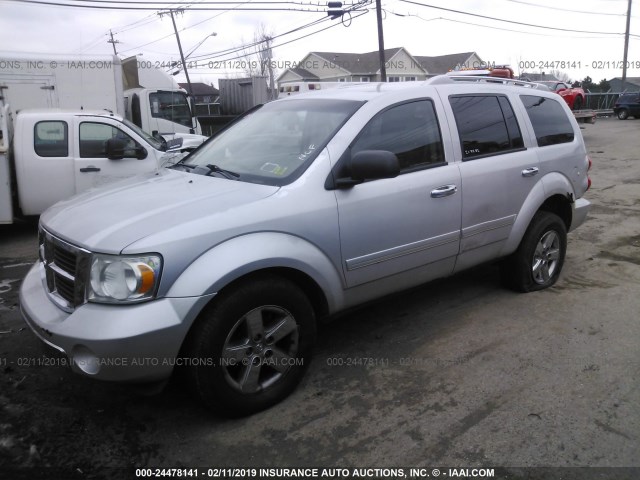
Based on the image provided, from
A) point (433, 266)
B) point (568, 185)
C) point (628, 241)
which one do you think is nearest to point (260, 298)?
point (433, 266)

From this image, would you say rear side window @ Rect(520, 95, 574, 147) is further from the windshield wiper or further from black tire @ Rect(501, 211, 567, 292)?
the windshield wiper

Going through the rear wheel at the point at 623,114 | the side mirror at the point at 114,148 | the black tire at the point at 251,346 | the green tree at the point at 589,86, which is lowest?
the black tire at the point at 251,346

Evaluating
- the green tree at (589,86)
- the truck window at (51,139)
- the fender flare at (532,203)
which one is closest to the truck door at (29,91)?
the truck window at (51,139)

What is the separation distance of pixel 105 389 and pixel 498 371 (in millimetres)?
2539

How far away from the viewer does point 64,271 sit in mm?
2891

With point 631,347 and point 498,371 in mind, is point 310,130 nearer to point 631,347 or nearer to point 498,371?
point 498,371

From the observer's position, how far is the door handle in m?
3.71

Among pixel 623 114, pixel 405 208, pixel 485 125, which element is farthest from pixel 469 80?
pixel 623 114

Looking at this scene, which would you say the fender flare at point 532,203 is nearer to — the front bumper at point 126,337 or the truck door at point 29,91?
the front bumper at point 126,337

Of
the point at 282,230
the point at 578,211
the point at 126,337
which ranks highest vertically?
the point at 282,230

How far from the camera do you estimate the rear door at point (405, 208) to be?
334 cm

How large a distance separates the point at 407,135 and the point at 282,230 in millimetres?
1289

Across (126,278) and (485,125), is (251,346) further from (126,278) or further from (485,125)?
(485,125)

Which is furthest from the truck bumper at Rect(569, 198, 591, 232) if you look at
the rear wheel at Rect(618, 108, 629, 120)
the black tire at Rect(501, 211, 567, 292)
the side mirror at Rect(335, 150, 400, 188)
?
the rear wheel at Rect(618, 108, 629, 120)
